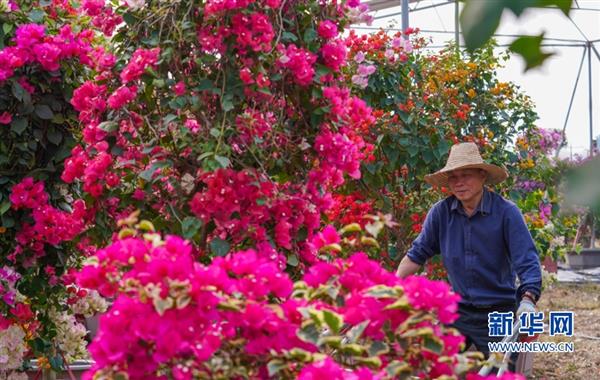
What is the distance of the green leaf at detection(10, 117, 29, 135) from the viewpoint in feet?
8.91

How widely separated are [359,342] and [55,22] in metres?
2.10

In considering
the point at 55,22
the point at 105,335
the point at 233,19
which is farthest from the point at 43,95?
the point at 105,335

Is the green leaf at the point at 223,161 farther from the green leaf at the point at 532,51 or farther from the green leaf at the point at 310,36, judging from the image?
the green leaf at the point at 532,51

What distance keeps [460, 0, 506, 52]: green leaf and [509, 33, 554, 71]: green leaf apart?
0.03 m

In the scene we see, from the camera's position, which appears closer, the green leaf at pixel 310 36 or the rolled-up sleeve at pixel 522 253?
the green leaf at pixel 310 36

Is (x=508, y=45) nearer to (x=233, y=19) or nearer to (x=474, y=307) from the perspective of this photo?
(x=233, y=19)

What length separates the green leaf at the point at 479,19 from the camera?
19.2 inches

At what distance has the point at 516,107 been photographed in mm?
5453

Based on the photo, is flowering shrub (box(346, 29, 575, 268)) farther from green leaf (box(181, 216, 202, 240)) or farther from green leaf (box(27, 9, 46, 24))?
green leaf (box(181, 216, 202, 240))

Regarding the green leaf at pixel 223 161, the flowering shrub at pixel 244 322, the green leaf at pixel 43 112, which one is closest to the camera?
the flowering shrub at pixel 244 322

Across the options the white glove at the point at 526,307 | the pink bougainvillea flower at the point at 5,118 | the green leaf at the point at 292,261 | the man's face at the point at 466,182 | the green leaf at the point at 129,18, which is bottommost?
the white glove at the point at 526,307

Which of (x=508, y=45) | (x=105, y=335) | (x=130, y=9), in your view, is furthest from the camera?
(x=130, y=9)

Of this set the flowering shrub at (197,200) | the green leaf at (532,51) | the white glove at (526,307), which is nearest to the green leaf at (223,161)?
the flowering shrub at (197,200)

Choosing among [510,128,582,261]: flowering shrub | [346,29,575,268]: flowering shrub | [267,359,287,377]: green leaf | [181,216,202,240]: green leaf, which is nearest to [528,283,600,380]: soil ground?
[510,128,582,261]: flowering shrub
